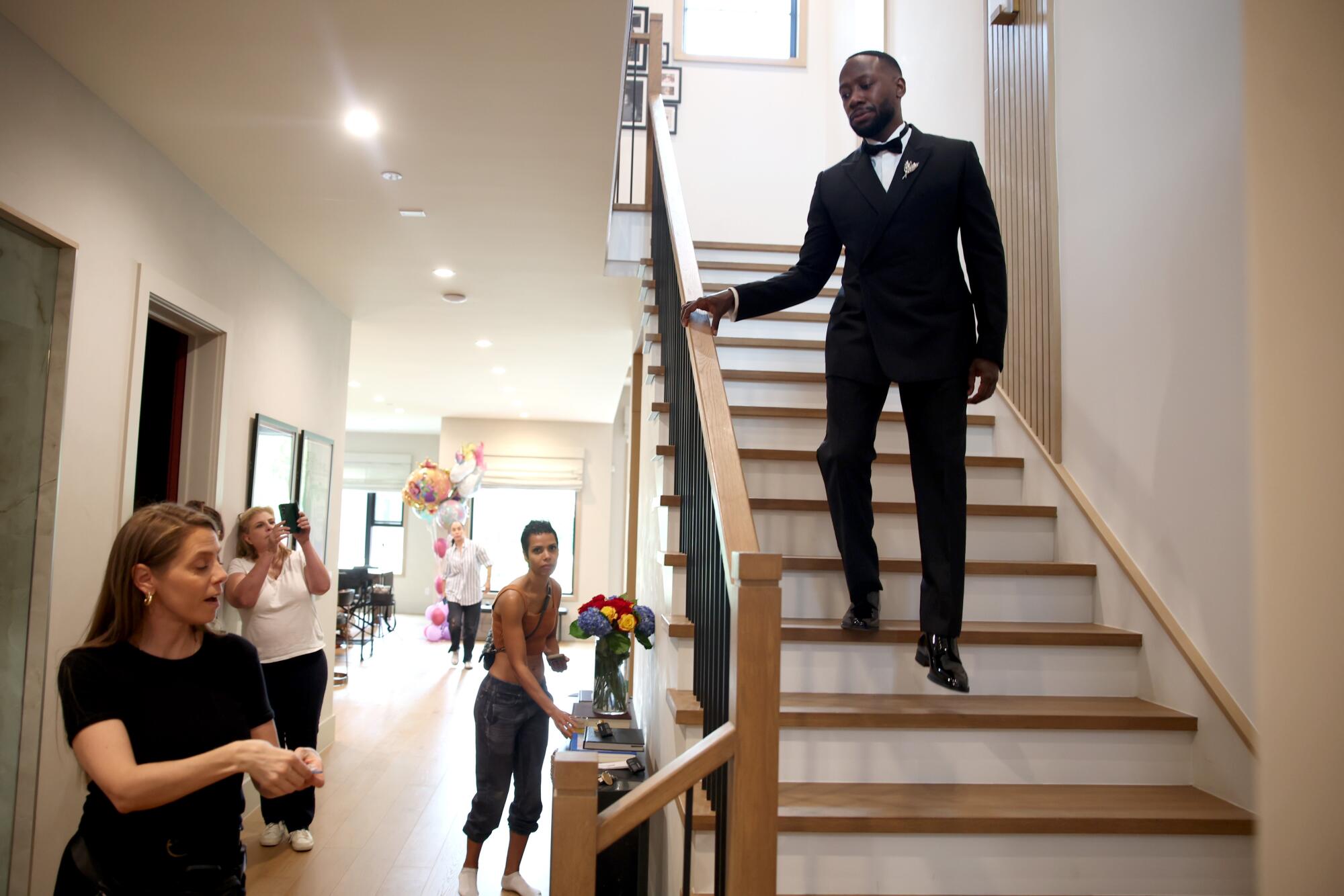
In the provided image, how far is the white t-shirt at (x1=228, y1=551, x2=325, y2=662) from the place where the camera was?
377cm

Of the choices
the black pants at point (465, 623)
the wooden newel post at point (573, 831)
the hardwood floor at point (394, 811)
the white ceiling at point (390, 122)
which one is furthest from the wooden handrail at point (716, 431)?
the black pants at point (465, 623)

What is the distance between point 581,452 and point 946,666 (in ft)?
36.2

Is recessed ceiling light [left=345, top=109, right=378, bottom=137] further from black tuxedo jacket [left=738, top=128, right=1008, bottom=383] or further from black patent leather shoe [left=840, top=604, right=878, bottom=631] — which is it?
black patent leather shoe [left=840, top=604, right=878, bottom=631]

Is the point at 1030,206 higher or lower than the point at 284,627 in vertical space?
higher

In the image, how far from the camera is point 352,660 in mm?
9680

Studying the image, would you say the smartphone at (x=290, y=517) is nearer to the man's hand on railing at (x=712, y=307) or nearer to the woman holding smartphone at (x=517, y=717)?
the woman holding smartphone at (x=517, y=717)

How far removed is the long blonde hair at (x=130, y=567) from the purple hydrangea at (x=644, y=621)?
6.99 ft

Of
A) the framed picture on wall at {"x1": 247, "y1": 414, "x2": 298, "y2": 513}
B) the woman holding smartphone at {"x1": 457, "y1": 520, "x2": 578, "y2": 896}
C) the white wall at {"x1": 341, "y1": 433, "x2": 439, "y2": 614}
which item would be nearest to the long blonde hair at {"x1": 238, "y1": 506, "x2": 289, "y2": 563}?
the framed picture on wall at {"x1": 247, "y1": 414, "x2": 298, "y2": 513}

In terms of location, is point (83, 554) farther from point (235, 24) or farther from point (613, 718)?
point (613, 718)

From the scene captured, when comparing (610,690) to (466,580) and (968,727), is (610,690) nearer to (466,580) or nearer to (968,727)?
(968,727)

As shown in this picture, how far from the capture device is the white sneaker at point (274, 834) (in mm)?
3902

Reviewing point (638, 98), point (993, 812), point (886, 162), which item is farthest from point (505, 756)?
point (638, 98)

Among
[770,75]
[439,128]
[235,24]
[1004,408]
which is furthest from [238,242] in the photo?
[770,75]

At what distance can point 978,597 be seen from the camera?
256cm
